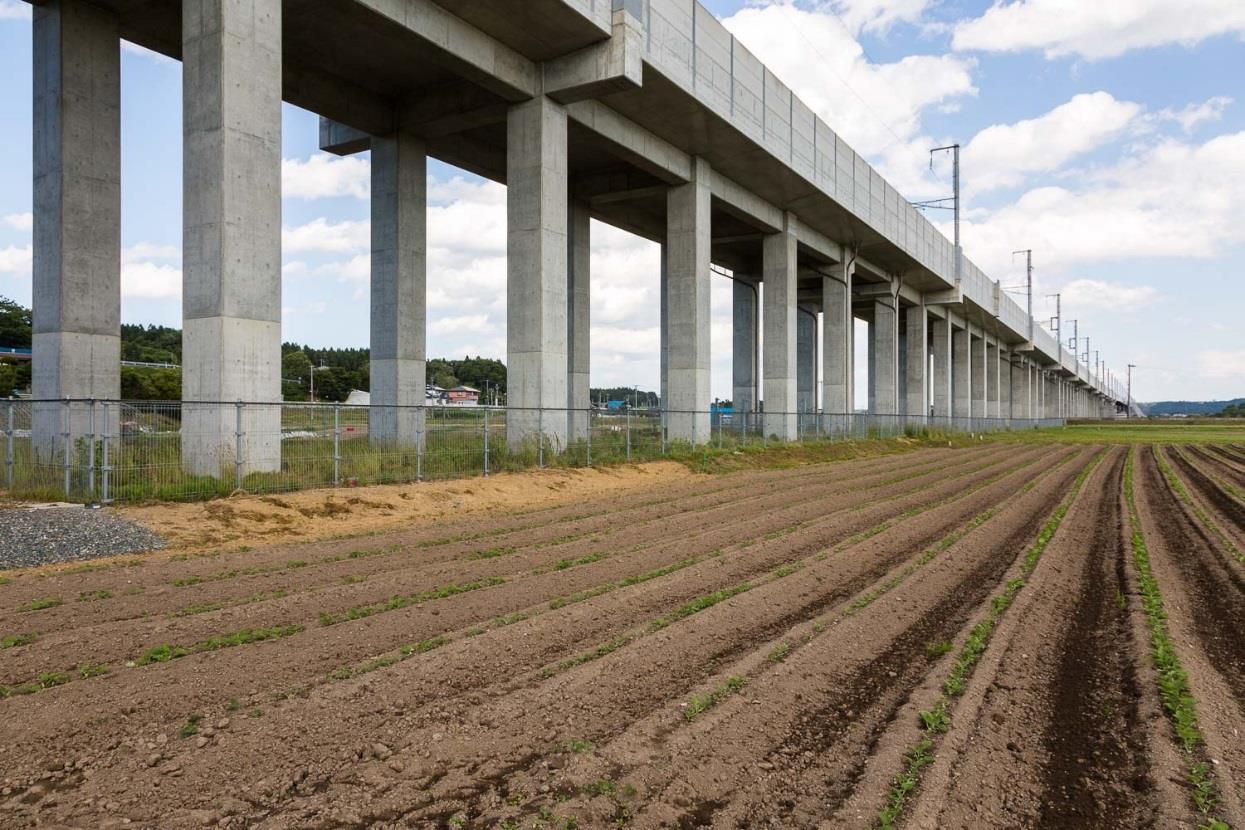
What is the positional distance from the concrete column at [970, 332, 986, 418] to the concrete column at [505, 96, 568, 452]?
6556 centimetres

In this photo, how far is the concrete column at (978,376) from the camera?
78.3m

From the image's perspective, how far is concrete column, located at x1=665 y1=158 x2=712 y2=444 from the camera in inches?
1203

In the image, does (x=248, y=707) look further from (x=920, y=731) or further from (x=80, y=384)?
(x=80, y=384)

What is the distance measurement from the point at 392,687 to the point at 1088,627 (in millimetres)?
5974

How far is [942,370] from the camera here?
70438 millimetres

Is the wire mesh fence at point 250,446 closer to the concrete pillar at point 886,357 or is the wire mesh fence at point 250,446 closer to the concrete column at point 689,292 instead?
the concrete column at point 689,292

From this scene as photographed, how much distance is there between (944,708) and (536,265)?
63.1 ft

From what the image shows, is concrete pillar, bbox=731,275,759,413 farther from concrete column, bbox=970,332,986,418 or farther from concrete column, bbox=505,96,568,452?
concrete column, bbox=970,332,986,418

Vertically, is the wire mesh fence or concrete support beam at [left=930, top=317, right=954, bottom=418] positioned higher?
concrete support beam at [left=930, top=317, right=954, bottom=418]

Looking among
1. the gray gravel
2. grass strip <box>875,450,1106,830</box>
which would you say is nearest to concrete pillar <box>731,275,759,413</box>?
grass strip <box>875,450,1106,830</box>

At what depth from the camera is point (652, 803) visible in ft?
12.8

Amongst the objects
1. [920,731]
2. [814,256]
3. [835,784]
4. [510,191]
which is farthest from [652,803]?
[814,256]

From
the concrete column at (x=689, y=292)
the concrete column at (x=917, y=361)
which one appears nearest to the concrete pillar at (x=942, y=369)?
the concrete column at (x=917, y=361)

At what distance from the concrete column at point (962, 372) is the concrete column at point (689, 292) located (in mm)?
49252
